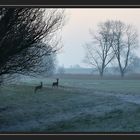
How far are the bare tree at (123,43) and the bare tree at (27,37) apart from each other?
1.90ft

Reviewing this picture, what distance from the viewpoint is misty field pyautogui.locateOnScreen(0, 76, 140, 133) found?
3369 millimetres

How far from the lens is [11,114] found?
150 inches

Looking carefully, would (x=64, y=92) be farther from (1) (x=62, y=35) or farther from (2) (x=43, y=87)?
(1) (x=62, y=35)

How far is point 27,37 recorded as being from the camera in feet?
11.9

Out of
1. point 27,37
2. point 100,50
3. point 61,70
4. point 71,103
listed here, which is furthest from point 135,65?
point 27,37

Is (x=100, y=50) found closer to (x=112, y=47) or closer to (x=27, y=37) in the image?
(x=112, y=47)

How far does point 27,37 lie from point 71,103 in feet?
2.94

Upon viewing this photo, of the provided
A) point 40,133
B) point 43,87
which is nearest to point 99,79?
point 43,87

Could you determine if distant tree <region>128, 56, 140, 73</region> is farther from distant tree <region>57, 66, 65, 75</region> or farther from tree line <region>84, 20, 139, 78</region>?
distant tree <region>57, 66, 65, 75</region>

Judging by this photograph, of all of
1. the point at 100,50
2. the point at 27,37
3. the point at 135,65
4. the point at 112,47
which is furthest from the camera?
the point at 27,37

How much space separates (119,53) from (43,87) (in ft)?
3.43

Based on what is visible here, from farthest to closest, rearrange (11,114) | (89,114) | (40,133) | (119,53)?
(11,114), (89,114), (119,53), (40,133)

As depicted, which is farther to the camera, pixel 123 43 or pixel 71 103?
pixel 71 103

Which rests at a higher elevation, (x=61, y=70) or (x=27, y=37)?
(x=27, y=37)
